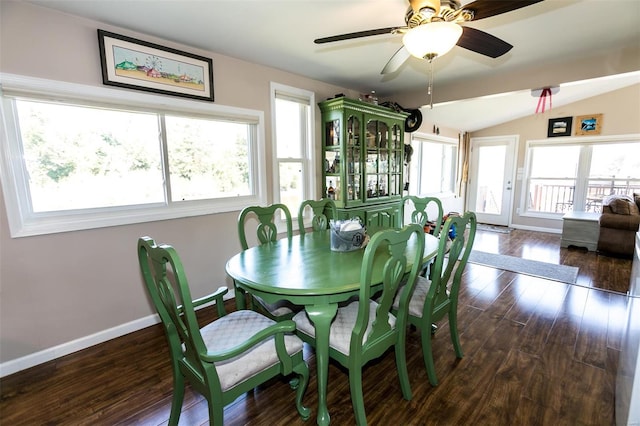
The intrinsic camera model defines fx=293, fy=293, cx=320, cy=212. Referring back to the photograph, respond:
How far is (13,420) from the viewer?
5.29ft

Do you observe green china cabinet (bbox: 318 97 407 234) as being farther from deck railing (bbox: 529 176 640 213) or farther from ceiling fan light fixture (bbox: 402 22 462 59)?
deck railing (bbox: 529 176 640 213)

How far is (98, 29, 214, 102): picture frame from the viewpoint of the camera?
85.1 inches

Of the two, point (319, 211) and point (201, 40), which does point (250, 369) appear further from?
point (201, 40)

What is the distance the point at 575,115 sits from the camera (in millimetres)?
5477

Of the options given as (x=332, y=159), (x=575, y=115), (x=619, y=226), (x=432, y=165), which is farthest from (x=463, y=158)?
(x=332, y=159)

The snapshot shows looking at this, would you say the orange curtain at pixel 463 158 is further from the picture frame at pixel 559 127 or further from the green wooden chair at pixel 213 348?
the green wooden chair at pixel 213 348

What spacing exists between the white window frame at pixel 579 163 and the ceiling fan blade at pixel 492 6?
18.2ft

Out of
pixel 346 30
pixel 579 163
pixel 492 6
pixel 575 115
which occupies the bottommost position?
pixel 579 163

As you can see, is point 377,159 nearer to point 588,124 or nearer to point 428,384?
point 428,384

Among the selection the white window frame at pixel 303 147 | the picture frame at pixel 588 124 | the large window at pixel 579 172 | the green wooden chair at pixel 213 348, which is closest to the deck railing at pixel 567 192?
the large window at pixel 579 172

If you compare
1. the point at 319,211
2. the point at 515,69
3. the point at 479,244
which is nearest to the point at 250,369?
the point at 319,211

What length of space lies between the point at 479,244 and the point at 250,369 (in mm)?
4863

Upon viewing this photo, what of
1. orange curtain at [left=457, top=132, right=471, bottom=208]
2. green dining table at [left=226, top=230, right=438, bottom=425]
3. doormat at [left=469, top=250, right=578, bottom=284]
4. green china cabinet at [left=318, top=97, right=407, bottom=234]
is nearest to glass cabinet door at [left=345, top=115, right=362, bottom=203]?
green china cabinet at [left=318, top=97, right=407, bottom=234]

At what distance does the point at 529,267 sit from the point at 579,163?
326cm
